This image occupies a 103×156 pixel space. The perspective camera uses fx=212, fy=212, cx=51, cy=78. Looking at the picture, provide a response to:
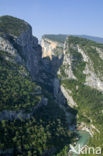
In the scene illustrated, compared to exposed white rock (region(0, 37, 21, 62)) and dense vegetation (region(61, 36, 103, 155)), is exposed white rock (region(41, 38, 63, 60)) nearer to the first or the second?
dense vegetation (region(61, 36, 103, 155))

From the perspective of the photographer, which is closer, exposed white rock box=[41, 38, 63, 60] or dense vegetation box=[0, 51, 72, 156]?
dense vegetation box=[0, 51, 72, 156]

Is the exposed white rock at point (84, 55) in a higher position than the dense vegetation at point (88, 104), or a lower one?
higher

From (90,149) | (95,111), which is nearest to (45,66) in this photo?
(95,111)

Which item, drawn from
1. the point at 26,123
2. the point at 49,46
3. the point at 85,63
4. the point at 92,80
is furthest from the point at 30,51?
the point at 26,123

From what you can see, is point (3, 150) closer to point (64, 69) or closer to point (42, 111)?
point (42, 111)

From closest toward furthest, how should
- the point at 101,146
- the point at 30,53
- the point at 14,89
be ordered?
the point at 101,146 < the point at 14,89 < the point at 30,53

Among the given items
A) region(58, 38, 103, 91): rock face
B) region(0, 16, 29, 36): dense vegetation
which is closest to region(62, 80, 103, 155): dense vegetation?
region(58, 38, 103, 91): rock face

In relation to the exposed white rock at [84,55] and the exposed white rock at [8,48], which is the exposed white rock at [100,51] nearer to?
the exposed white rock at [84,55]

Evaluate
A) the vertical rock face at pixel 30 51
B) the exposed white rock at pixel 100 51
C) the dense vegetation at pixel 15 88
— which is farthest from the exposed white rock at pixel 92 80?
the dense vegetation at pixel 15 88
